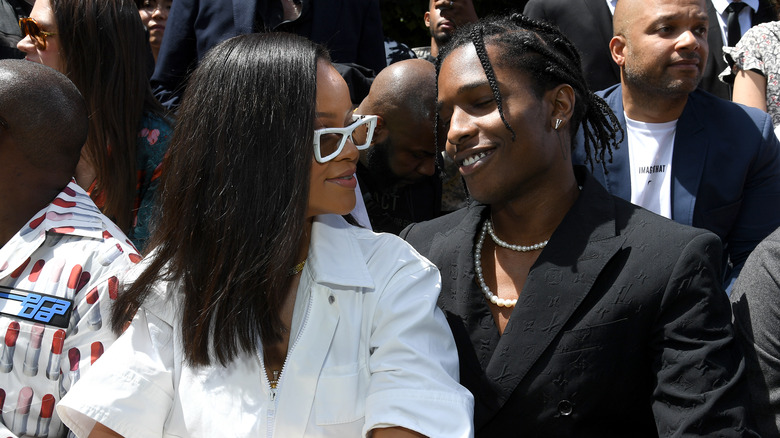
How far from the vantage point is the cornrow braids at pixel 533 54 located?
2.55 m

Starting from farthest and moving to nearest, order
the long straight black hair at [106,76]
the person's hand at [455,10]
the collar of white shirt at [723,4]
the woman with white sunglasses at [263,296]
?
1. the person's hand at [455,10]
2. the collar of white shirt at [723,4]
3. the long straight black hair at [106,76]
4. the woman with white sunglasses at [263,296]

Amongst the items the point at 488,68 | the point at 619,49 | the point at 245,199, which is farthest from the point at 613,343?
the point at 619,49

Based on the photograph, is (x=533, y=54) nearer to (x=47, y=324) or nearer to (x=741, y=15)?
(x=47, y=324)

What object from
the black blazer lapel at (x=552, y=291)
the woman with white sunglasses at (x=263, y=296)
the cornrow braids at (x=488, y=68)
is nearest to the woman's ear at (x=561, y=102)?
the cornrow braids at (x=488, y=68)

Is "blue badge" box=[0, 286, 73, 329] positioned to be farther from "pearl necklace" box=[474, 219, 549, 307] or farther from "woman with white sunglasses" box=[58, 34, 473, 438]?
"pearl necklace" box=[474, 219, 549, 307]

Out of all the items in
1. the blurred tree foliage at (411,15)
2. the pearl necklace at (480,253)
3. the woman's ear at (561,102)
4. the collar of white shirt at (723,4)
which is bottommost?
the blurred tree foliage at (411,15)

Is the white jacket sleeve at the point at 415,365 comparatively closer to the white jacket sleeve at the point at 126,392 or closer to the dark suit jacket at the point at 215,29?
the white jacket sleeve at the point at 126,392

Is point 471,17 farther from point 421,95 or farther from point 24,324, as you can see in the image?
point 24,324

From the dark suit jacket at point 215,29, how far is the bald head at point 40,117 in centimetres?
130

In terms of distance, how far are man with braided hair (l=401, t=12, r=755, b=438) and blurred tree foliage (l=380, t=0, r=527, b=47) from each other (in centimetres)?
486

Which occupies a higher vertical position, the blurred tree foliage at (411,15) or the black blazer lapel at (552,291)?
the black blazer lapel at (552,291)

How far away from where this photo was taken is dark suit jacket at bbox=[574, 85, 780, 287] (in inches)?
124

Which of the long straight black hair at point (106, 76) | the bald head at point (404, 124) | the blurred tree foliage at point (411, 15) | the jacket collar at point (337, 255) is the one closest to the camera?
the jacket collar at point (337, 255)

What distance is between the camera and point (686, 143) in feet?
10.7
